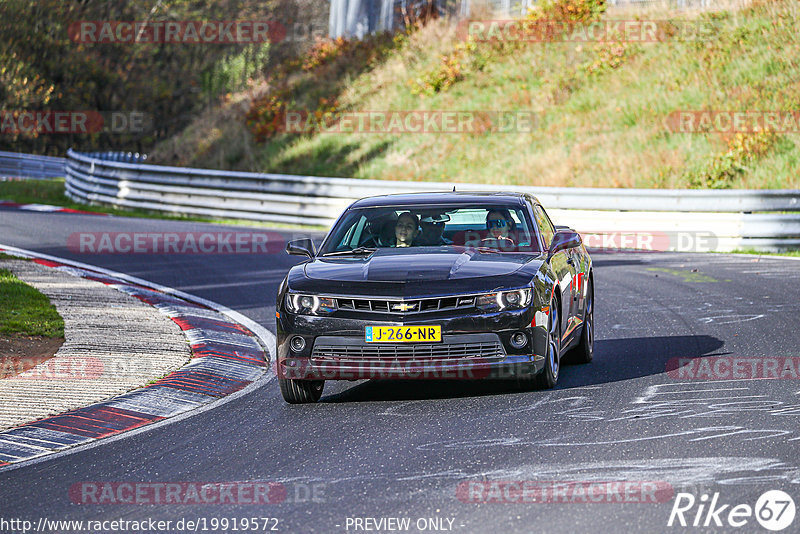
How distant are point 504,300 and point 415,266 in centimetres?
72

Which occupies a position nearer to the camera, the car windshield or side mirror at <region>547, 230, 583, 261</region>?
side mirror at <region>547, 230, 583, 261</region>

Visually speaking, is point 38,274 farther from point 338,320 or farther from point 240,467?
point 240,467

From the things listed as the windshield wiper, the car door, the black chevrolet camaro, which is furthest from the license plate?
the car door

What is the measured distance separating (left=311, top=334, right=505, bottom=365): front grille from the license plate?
0.04 m

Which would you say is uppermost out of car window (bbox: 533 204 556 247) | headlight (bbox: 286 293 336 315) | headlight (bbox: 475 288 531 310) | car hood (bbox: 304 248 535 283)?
car window (bbox: 533 204 556 247)

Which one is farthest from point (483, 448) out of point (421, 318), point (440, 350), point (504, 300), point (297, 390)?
point (297, 390)

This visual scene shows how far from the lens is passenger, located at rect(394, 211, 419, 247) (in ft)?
30.7

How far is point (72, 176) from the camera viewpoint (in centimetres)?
3288

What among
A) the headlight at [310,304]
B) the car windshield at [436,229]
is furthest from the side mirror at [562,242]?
the headlight at [310,304]

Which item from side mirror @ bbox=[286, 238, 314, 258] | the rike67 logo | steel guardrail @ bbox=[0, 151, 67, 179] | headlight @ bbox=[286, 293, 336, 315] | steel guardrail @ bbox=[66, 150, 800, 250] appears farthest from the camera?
steel guardrail @ bbox=[0, 151, 67, 179]

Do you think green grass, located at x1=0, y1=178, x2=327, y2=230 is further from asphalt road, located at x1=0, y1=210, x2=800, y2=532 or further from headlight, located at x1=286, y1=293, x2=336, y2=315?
headlight, located at x1=286, y1=293, x2=336, y2=315

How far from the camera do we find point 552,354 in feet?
27.8

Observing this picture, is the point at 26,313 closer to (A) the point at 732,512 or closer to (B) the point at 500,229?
(B) the point at 500,229

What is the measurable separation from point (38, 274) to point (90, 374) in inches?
258
